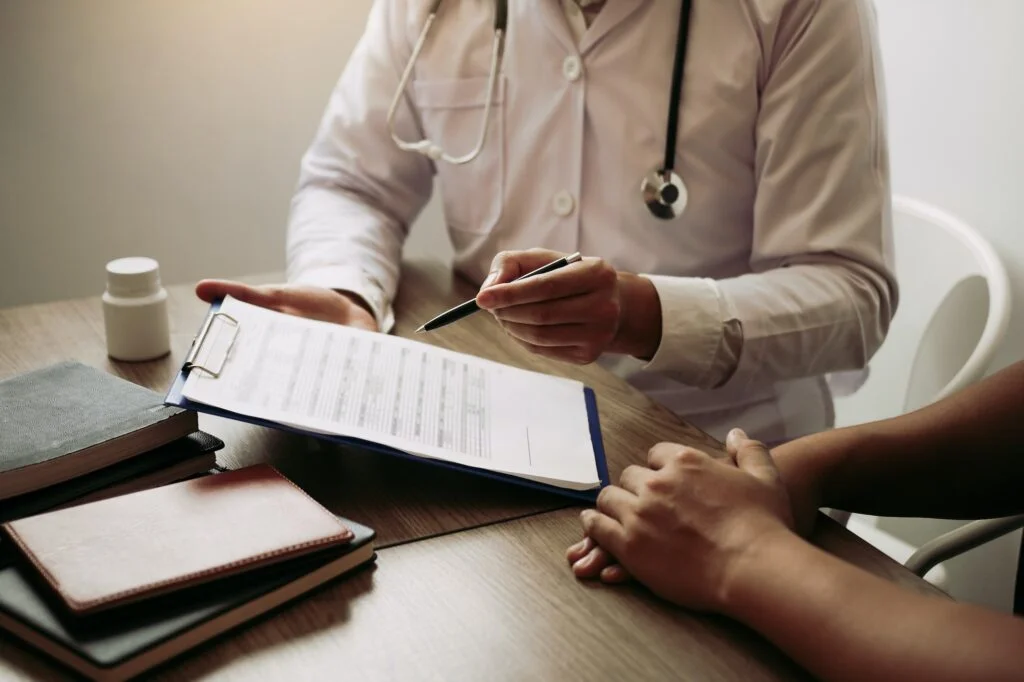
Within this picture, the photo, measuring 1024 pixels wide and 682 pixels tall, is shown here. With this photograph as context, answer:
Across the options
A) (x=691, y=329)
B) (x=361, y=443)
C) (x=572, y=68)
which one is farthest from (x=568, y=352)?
(x=572, y=68)

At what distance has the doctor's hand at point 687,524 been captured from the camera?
67 centimetres

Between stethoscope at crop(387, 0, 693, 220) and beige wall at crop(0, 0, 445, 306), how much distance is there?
24.6 inches

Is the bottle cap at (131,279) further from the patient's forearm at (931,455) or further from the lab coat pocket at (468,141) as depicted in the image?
the patient's forearm at (931,455)

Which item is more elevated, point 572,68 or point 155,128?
point 572,68

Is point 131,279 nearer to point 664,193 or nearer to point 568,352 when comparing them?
point 568,352

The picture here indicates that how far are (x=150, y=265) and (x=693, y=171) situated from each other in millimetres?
633

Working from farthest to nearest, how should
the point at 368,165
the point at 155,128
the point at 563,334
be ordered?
the point at 155,128
the point at 368,165
the point at 563,334

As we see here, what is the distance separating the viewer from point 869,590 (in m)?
0.62

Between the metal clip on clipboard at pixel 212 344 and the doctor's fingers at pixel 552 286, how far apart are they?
0.23 m

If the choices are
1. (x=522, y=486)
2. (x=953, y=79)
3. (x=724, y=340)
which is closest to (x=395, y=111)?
(x=724, y=340)

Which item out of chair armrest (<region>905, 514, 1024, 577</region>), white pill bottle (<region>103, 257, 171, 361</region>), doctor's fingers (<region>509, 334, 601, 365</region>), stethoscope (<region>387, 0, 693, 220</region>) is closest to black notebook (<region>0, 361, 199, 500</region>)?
white pill bottle (<region>103, 257, 171, 361</region>)

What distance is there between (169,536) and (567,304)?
0.44 m

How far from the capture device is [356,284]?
3.76ft

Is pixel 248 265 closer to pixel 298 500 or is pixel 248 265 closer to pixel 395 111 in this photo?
pixel 395 111
